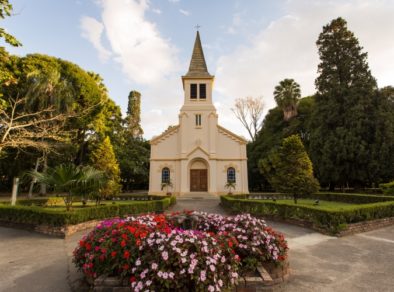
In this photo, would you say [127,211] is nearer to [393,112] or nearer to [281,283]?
[281,283]

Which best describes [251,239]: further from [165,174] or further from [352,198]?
[165,174]

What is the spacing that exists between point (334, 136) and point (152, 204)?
2181cm

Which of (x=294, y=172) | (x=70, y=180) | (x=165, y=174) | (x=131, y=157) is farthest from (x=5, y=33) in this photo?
(x=131, y=157)

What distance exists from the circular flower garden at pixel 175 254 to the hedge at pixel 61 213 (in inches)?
212

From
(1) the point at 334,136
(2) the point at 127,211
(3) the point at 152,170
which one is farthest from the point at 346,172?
(2) the point at 127,211

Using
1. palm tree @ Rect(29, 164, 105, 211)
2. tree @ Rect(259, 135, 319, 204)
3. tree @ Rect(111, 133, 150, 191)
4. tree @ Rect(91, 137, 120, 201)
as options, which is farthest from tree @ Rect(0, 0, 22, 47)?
tree @ Rect(111, 133, 150, 191)

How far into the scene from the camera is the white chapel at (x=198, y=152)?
2595cm

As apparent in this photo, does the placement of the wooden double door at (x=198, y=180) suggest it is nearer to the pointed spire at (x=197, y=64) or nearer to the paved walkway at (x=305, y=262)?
the pointed spire at (x=197, y=64)

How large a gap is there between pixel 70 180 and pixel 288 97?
109ft

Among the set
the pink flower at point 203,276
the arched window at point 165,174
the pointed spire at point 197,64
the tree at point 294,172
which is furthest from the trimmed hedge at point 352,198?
the pointed spire at point 197,64

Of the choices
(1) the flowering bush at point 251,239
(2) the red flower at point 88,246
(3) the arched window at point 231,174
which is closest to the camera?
(2) the red flower at point 88,246

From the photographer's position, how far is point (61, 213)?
9.71 metres

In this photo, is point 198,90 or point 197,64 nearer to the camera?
point 198,90

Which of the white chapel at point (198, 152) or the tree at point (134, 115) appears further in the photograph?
the tree at point (134, 115)
